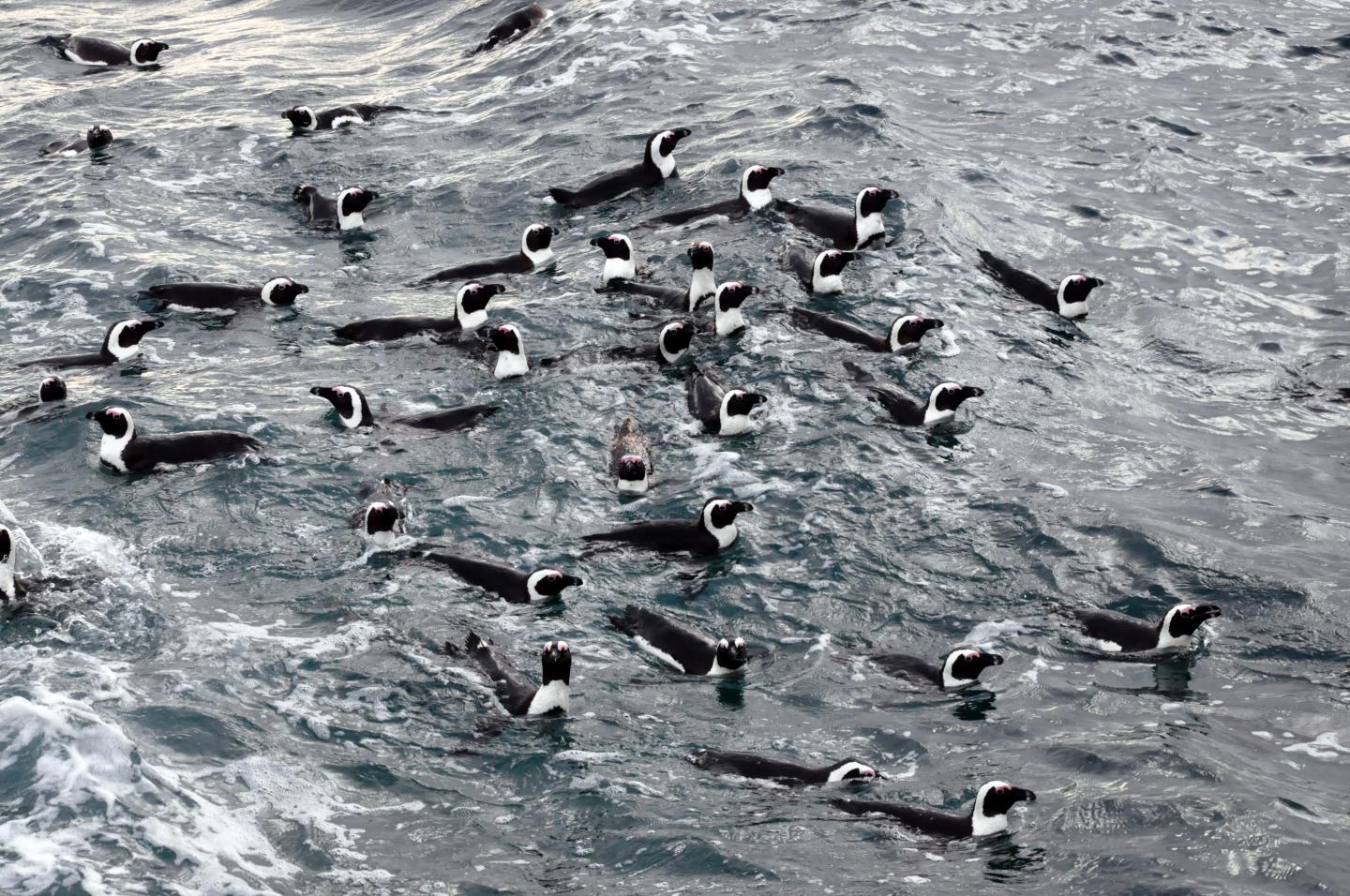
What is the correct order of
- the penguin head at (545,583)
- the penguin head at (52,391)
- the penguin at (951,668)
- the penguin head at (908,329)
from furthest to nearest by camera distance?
the penguin head at (908,329) → the penguin head at (52,391) → the penguin head at (545,583) → the penguin at (951,668)

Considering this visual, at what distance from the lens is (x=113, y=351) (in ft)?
55.1

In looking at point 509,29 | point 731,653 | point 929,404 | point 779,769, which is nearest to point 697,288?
point 929,404

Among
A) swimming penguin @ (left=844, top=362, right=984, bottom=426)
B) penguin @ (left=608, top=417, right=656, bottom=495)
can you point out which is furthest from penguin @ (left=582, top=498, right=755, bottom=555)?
swimming penguin @ (left=844, top=362, right=984, bottom=426)

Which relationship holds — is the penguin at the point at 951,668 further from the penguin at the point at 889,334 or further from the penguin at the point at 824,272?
the penguin at the point at 824,272

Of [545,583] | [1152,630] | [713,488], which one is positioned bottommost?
[713,488]

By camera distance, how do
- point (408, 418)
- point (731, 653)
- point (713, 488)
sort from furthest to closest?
point (408, 418), point (713, 488), point (731, 653)

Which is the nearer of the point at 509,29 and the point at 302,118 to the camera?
the point at 302,118

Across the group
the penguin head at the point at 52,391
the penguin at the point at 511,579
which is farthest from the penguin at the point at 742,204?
the penguin at the point at 511,579

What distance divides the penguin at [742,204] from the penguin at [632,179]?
3.19 ft

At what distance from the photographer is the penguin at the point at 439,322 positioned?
17156 mm

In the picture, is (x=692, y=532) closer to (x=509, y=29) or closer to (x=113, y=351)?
(x=113, y=351)

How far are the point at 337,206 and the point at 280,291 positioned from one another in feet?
9.30

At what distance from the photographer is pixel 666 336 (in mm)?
16266

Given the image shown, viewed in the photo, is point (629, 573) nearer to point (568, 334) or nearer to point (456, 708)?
point (456, 708)
